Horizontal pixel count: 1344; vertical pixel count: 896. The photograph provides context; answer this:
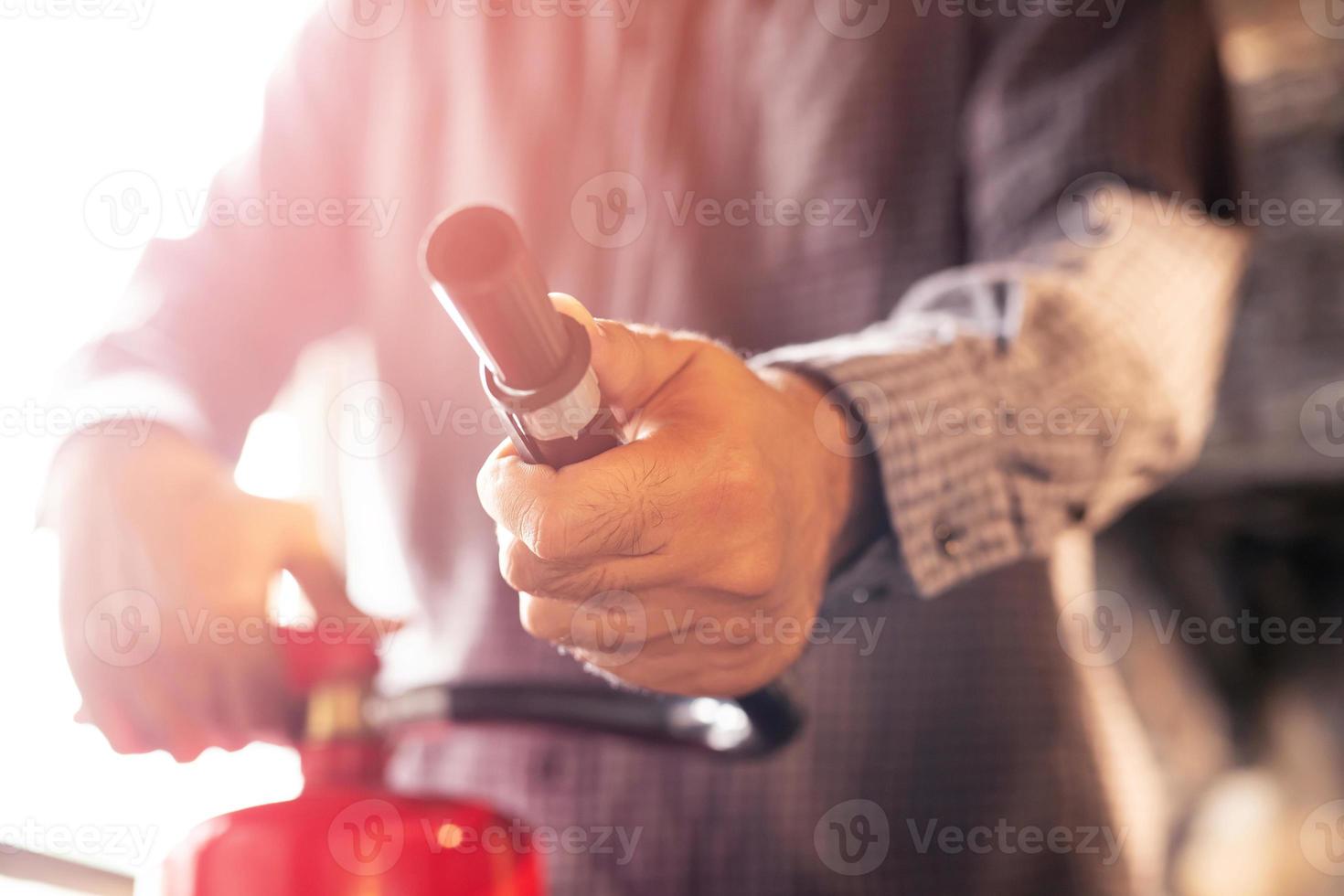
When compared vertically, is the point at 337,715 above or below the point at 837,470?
below

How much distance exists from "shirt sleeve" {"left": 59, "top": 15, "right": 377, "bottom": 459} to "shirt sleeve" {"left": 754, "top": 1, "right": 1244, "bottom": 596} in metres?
0.46

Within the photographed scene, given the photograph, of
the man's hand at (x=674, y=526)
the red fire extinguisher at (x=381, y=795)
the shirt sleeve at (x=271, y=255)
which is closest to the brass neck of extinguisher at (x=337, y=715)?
the red fire extinguisher at (x=381, y=795)

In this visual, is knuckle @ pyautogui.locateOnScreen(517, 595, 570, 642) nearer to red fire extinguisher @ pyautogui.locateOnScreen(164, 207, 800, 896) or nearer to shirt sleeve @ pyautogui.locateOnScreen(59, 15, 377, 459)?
red fire extinguisher @ pyautogui.locateOnScreen(164, 207, 800, 896)

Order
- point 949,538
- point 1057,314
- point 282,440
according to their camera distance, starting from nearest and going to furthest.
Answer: point 949,538
point 1057,314
point 282,440

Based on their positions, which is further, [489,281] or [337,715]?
[337,715]

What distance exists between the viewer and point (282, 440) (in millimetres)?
959

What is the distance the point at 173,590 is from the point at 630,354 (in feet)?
1.14

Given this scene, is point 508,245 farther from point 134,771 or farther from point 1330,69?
point 1330,69

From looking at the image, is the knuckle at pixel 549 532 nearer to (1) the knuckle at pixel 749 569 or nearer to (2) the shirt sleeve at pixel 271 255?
(1) the knuckle at pixel 749 569

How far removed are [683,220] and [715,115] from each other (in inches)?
3.6

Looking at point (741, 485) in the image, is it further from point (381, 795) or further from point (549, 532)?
point (381, 795)

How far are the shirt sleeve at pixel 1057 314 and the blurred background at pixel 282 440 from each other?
125 mm

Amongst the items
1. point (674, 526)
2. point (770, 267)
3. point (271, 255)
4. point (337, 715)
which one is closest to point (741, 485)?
point (674, 526)

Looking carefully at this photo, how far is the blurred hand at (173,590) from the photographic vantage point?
438mm
